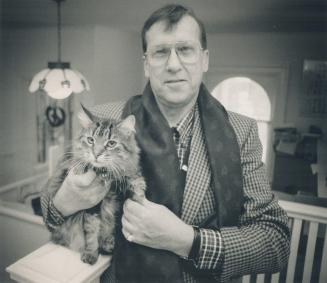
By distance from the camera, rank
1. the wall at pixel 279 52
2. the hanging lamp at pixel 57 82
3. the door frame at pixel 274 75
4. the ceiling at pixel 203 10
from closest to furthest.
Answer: the ceiling at pixel 203 10
the hanging lamp at pixel 57 82
the wall at pixel 279 52
the door frame at pixel 274 75

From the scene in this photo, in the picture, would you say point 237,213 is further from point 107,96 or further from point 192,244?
point 107,96

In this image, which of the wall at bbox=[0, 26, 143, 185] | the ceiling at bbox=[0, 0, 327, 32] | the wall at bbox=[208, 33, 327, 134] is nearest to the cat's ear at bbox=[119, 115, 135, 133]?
the ceiling at bbox=[0, 0, 327, 32]

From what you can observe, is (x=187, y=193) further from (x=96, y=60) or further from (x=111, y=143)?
(x=96, y=60)

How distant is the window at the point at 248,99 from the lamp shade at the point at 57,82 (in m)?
2.37

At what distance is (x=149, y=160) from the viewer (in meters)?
0.83

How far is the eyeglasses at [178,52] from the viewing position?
0.76 meters

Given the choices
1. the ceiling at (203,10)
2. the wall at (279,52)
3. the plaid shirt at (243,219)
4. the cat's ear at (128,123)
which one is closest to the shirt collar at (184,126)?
the plaid shirt at (243,219)

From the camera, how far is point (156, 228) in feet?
2.30

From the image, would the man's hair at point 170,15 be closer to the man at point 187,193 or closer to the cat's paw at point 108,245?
the man at point 187,193

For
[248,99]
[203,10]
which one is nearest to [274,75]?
[248,99]

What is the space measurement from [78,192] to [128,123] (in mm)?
226

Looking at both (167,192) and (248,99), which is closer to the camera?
(167,192)

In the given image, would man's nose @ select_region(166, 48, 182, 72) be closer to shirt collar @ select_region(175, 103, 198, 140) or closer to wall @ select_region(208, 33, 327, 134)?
shirt collar @ select_region(175, 103, 198, 140)

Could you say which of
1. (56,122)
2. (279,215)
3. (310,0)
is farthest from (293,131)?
(279,215)
